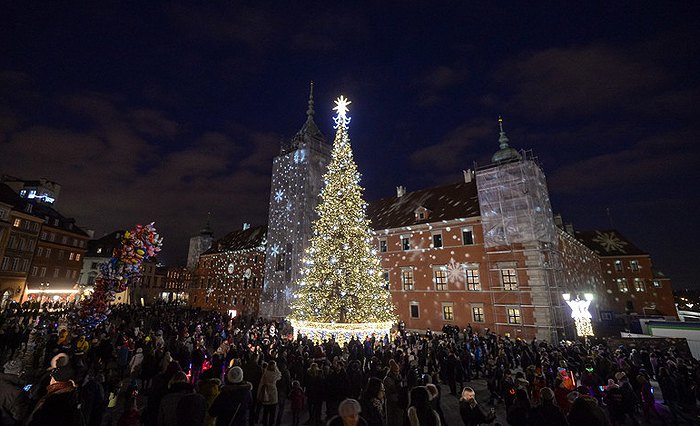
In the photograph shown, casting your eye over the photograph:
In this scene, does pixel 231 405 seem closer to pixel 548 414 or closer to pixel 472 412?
pixel 472 412

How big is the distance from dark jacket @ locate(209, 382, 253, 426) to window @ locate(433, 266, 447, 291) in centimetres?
2443

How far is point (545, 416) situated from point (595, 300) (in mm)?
41733

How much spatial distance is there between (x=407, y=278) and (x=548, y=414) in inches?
977

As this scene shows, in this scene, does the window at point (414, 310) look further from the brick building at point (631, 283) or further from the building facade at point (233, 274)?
the brick building at point (631, 283)

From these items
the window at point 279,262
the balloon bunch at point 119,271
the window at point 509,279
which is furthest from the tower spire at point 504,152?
the balloon bunch at point 119,271

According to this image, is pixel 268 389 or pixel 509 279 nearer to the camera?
pixel 268 389

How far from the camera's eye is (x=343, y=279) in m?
18.1

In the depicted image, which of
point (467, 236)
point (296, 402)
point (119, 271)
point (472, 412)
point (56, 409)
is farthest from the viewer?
point (467, 236)

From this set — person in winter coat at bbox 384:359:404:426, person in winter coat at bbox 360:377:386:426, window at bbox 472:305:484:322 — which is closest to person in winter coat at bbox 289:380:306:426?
person in winter coat at bbox 384:359:404:426

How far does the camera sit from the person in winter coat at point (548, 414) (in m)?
5.36

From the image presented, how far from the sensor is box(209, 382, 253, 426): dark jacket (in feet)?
17.1

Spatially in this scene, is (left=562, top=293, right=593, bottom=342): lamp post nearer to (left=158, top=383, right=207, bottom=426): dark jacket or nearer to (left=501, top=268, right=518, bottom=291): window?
(left=501, top=268, right=518, bottom=291): window

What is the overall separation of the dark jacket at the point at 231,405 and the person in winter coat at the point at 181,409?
58 centimetres

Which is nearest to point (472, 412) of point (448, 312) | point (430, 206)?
point (448, 312)
